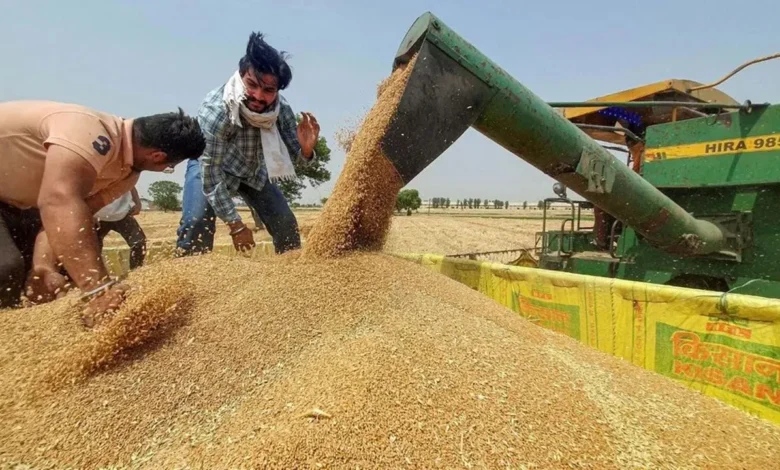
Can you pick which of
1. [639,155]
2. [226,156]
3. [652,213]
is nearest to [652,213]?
[652,213]

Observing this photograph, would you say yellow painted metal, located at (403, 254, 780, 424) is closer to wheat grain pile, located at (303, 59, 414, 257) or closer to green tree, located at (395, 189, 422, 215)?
wheat grain pile, located at (303, 59, 414, 257)

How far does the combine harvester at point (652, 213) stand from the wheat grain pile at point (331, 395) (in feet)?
0.99

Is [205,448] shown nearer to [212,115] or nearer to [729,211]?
[212,115]

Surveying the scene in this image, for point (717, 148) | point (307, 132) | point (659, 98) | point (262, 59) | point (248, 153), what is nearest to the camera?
point (262, 59)

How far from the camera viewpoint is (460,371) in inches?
60.9

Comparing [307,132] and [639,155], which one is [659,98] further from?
[307,132]

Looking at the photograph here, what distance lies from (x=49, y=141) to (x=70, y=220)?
0.42 metres

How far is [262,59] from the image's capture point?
8.87 feet

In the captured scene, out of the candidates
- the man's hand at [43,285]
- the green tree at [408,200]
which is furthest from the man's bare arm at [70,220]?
the green tree at [408,200]

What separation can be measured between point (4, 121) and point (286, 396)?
6.49 feet

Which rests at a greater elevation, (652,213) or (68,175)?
(68,175)

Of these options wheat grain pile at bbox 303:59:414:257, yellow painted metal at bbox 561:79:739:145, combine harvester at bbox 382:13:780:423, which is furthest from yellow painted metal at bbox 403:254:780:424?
yellow painted metal at bbox 561:79:739:145

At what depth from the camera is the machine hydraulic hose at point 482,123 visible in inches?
77.9

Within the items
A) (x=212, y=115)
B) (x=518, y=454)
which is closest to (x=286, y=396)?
(x=518, y=454)
